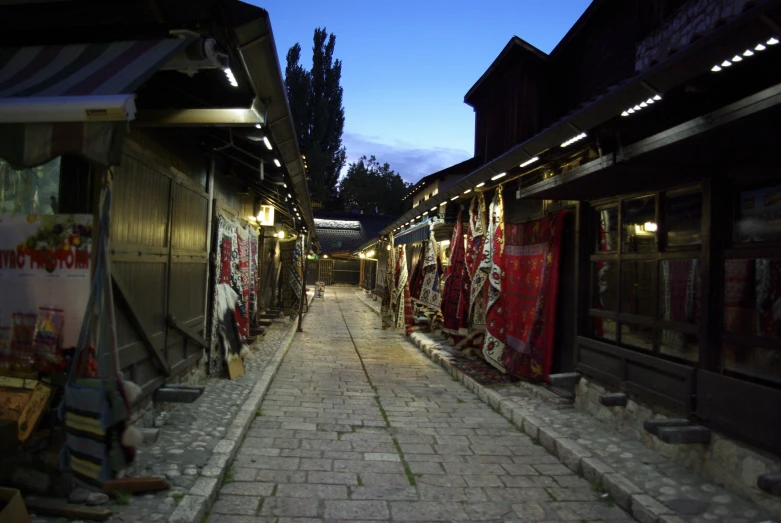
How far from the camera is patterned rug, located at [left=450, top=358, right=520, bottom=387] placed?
9383 millimetres

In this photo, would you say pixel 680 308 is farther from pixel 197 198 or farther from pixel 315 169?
pixel 315 169

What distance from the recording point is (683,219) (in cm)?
578

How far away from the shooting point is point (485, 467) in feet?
19.3

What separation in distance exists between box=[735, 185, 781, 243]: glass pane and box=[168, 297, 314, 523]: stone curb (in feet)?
17.0

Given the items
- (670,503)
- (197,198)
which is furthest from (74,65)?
(670,503)

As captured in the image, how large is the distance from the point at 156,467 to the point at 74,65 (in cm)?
345

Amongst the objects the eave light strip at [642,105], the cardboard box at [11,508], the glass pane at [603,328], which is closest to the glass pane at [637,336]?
the glass pane at [603,328]

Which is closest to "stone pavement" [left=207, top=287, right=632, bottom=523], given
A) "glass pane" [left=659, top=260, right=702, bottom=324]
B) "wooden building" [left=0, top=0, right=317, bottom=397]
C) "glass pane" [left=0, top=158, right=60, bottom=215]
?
"wooden building" [left=0, top=0, right=317, bottom=397]

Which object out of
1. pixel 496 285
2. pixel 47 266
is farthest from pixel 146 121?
pixel 496 285

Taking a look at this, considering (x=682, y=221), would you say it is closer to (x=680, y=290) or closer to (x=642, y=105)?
(x=680, y=290)

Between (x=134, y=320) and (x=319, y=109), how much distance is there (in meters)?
49.8

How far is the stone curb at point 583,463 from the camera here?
4.46 meters

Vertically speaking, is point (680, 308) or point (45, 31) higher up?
point (45, 31)

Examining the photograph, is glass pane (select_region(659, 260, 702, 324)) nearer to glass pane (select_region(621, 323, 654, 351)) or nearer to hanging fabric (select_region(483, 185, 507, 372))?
glass pane (select_region(621, 323, 654, 351))
